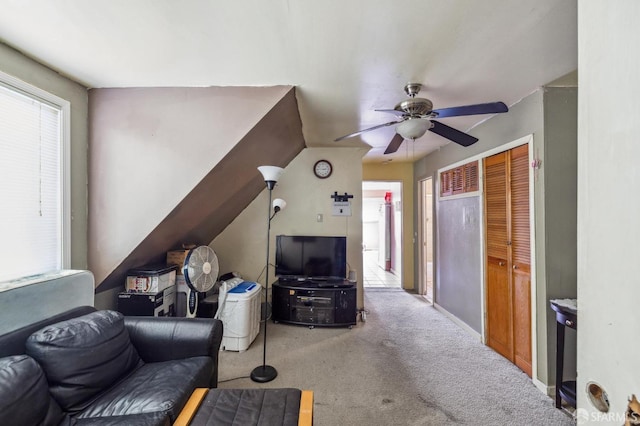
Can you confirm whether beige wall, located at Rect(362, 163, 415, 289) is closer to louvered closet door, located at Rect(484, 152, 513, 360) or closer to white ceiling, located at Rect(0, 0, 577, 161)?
louvered closet door, located at Rect(484, 152, 513, 360)

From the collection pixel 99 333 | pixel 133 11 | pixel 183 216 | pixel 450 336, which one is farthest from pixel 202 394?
pixel 450 336

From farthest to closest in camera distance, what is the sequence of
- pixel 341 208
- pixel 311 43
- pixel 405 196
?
1. pixel 405 196
2. pixel 341 208
3. pixel 311 43

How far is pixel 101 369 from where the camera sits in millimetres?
1473

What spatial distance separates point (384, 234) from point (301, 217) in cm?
414

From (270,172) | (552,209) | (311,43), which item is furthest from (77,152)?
(552,209)

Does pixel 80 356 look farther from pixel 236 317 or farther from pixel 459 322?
pixel 459 322

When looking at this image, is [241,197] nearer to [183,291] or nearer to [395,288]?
[183,291]

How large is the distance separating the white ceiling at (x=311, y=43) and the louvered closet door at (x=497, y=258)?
76cm

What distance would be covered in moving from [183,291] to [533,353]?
10.7ft

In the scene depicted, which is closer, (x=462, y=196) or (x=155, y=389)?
(x=155, y=389)

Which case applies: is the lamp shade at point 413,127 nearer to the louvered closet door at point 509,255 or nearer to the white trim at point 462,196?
the louvered closet door at point 509,255

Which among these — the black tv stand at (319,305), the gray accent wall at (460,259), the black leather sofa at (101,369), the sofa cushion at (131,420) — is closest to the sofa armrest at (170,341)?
the black leather sofa at (101,369)

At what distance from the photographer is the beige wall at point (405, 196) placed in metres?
4.89

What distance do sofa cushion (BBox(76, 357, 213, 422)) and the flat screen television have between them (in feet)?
6.09
